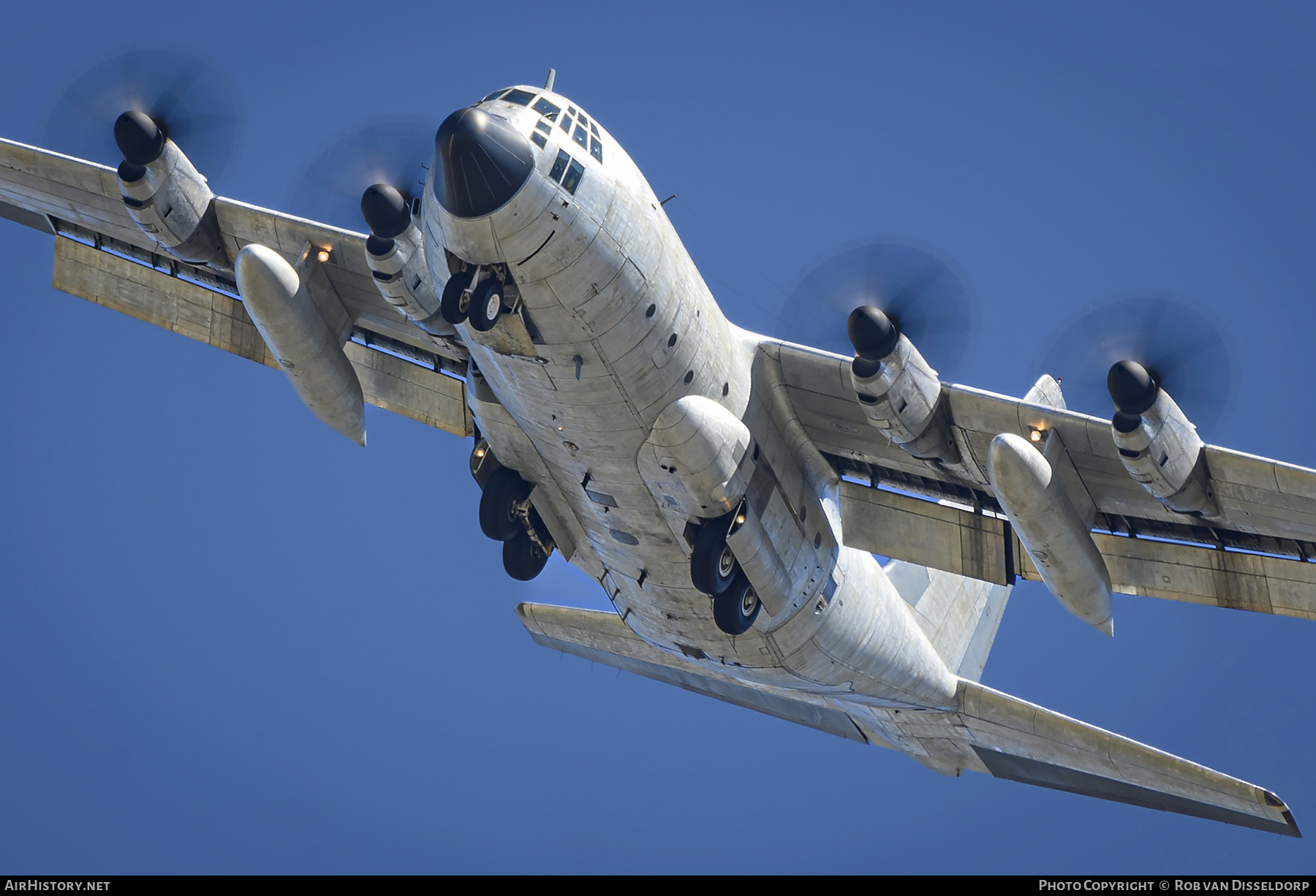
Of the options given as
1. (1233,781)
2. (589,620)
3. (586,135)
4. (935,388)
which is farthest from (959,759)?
(586,135)

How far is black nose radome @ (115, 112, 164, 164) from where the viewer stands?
1700 cm

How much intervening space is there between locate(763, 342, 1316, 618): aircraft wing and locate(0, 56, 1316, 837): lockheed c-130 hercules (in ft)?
0.12

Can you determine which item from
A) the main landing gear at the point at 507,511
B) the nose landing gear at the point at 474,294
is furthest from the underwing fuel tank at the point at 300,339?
the nose landing gear at the point at 474,294

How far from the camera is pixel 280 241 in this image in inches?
731

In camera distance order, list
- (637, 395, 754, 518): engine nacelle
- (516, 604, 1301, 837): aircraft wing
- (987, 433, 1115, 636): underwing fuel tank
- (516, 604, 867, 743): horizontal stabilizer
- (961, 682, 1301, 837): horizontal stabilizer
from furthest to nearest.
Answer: (516, 604, 867, 743): horizontal stabilizer
(516, 604, 1301, 837): aircraft wing
(961, 682, 1301, 837): horizontal stabilizer
(637, 395, 754, 518): engine nacelle
(987, 433, 1115, 636): underwing fuel tank

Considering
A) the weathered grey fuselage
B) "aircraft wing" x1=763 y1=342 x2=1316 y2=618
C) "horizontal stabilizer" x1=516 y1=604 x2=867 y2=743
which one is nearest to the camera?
the weathered grey fuselage

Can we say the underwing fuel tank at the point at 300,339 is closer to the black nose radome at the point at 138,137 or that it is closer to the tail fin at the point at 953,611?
the black nose radome at the point at 138,137

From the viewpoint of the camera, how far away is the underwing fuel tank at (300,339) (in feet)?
55.3

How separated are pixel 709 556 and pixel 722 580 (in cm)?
57

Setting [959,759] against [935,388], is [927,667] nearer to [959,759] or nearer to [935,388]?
[959,759]

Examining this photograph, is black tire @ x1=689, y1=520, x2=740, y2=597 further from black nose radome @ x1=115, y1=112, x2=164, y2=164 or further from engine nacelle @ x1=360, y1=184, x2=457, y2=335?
black nose radome @ x1=115, y1=112, x2=164, y2=164

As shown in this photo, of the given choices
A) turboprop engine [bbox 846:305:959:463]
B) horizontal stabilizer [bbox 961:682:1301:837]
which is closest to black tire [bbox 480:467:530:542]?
turboprop engine [bbox 846:305:959:463]

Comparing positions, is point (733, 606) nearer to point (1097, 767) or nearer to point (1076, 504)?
point (1076, 504)

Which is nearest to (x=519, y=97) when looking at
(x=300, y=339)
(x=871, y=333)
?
(x=871, y=333)
